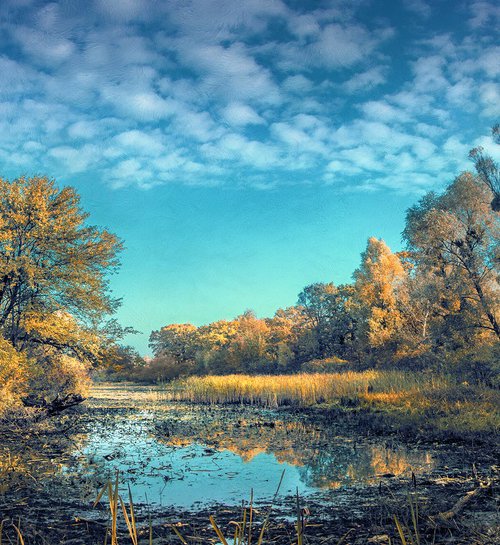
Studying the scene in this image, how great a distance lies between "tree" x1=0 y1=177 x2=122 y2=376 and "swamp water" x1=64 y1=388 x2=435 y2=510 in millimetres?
4007

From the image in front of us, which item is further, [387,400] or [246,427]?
[387,400]

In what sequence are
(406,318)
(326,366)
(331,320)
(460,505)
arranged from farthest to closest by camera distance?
1. (331,320)
2. (326,366)
3. (406,318)
4. (460,505)

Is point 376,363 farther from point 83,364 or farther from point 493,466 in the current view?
point 493,466

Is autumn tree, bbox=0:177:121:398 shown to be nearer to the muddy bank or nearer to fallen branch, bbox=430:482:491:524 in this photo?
the muddy bank

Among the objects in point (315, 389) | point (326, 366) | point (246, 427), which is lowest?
point (246, 427)

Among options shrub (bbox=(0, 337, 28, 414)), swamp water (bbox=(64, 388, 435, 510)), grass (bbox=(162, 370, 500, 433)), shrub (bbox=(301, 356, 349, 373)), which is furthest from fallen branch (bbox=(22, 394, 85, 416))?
shrub (bbox=(301, 356, 349, 373))

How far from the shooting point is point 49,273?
61.5 ft

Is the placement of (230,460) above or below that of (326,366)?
below

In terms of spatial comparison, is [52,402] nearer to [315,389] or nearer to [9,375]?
[9,375]

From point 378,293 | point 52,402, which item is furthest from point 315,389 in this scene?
point 378,293

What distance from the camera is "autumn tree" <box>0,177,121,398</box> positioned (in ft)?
59.2

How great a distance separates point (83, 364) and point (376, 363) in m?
28.5

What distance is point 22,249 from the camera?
18.5m

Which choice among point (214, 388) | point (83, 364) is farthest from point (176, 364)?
point (83, 364)
